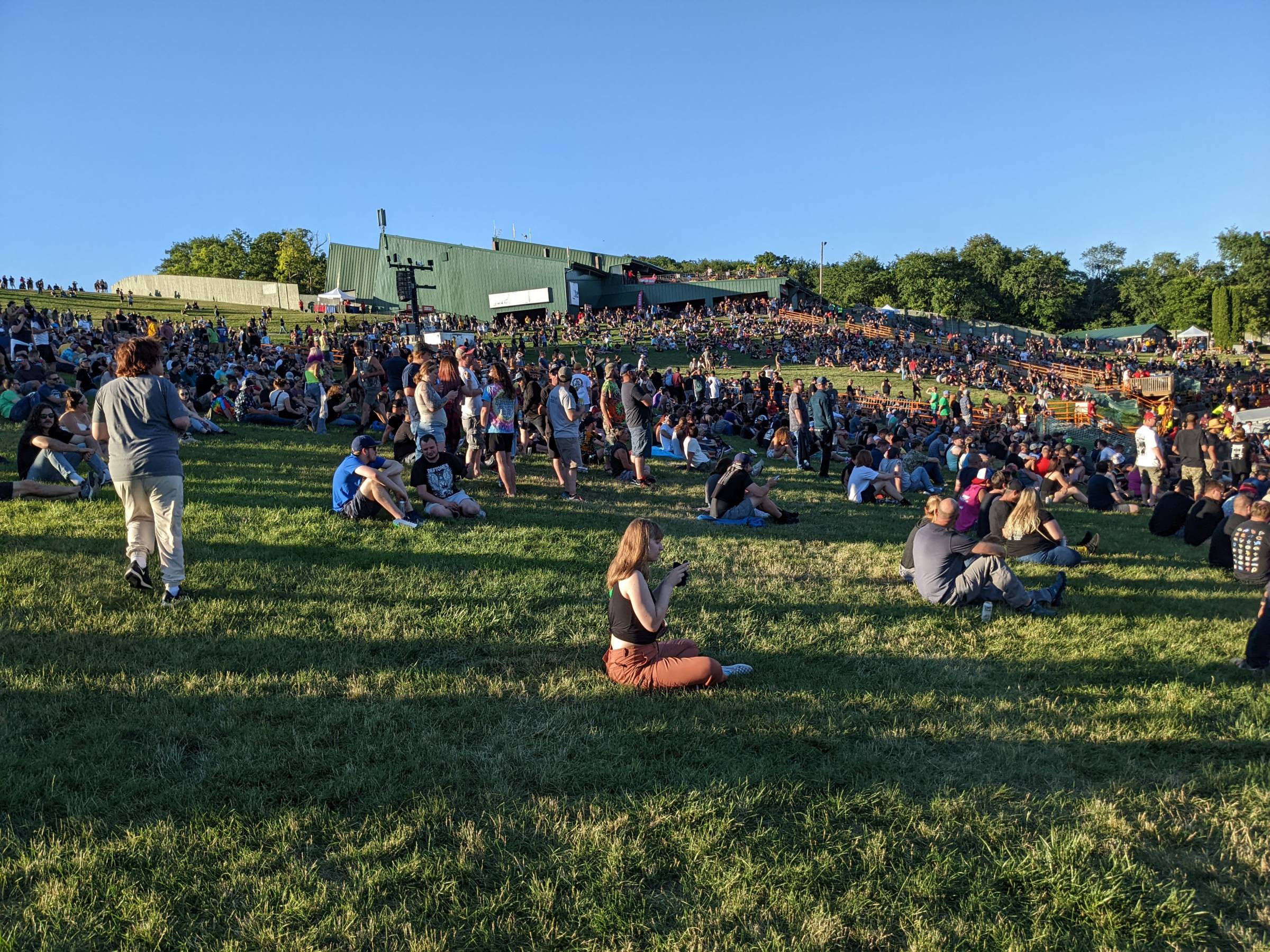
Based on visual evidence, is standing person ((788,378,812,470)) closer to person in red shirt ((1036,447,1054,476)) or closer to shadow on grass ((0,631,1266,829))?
person in red shirt ((1036,447,1054,476))

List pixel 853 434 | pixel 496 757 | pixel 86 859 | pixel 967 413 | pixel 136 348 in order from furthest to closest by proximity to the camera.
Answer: pixel 967 413
pixel 853 434
pixel 136 348
pixel 496 757
pixel 86 859

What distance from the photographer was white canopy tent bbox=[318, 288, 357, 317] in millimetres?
49219

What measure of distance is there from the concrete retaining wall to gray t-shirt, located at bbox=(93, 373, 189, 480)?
5263cm

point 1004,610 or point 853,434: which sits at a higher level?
point 853,434

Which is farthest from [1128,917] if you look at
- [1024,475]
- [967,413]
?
[967,413]

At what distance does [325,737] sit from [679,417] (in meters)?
12.8

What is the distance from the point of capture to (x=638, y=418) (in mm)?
11242

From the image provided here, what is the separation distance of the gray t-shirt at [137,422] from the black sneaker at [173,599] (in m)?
0.89

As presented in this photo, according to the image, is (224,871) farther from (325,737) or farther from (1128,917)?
(1128,917)

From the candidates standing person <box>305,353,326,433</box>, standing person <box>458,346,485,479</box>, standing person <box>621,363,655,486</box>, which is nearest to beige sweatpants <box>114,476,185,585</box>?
standing person <box>458,346,485,479</box>

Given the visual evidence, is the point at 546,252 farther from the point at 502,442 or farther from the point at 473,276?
the point at 502,442

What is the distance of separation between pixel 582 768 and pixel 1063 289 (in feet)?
300

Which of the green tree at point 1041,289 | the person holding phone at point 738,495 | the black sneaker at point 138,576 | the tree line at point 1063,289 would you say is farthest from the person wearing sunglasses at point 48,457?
the green tree at point 1041,289

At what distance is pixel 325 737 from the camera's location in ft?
13.8
